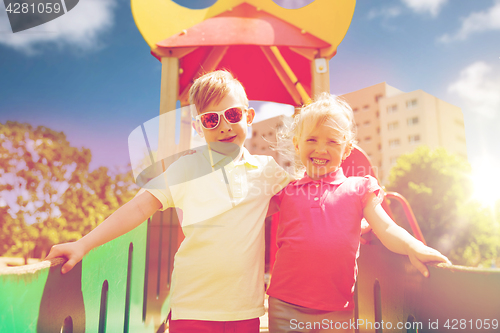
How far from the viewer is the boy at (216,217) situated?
3.18 ft

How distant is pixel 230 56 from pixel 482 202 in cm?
2089

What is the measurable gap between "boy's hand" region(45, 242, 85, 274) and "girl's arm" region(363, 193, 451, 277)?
2.81ft

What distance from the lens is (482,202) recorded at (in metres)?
18.8

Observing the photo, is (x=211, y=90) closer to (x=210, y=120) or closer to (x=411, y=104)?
(x=210, y=120)

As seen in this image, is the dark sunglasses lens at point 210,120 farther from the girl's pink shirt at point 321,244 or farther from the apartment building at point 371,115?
the apartment building at point 371,115

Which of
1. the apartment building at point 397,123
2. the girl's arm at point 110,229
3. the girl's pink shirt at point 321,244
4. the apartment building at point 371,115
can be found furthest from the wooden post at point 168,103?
the apartment building at point 371,115

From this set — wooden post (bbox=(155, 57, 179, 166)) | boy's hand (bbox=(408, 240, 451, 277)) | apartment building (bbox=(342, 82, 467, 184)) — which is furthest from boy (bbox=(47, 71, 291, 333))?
apartment building (bbox=(342, 82, 467, 184))

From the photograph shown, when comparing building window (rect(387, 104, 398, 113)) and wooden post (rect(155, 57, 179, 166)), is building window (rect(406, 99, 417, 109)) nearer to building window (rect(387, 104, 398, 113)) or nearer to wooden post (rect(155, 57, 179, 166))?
building window (rect(387, 104, 398, 113))

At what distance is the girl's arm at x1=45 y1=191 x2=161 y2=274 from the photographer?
76 centimetres

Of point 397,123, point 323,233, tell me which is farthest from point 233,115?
point 397,123

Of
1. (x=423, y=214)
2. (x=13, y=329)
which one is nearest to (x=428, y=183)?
(x=423, y=214)

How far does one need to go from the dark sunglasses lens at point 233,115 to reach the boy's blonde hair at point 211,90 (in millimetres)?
54

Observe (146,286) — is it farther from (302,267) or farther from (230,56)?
(230,56)

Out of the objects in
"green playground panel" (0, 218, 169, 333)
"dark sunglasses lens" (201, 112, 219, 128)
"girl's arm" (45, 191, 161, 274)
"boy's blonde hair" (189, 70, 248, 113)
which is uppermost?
"boy's blonde hair" (189, 70, 248, 113)
